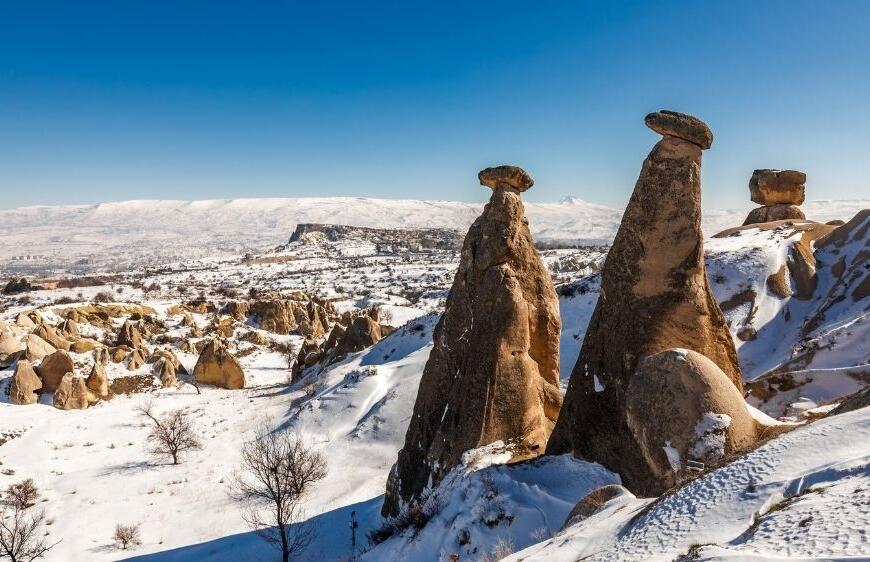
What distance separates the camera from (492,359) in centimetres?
1211

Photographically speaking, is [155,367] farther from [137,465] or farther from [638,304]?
[638,304]

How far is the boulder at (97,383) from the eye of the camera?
33156 mm

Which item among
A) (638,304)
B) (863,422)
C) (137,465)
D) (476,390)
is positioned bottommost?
(137,465)

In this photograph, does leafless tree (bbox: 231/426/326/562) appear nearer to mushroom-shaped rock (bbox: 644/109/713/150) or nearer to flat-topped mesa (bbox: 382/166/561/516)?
flat-topped mesa (bbox: 382/166/561/516)

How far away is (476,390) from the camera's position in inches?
474

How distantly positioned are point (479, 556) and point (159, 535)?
14.8 meters

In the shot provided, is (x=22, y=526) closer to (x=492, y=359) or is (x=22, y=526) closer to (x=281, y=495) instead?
(x=281, y=495)

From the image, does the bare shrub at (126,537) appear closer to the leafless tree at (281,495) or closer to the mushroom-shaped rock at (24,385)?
the leafless tree at (281,495)

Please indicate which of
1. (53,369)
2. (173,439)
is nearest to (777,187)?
(173,439)

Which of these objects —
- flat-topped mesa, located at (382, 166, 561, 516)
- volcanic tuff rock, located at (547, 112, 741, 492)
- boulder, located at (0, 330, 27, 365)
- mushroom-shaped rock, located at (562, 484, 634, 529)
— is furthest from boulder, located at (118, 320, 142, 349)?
mushroom-shaped rock, located at (562, 484, 634, 529)

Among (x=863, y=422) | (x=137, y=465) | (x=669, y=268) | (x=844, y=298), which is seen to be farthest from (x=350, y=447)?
(x=844, y=298)

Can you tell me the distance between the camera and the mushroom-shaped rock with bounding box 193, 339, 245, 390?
38.0 meters

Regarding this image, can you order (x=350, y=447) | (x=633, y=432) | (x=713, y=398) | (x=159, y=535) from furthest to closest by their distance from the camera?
(x=350, y=447)
(x=159, y=535)
(x=633, y=432)
(x=713, y=398)

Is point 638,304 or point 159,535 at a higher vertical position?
point 638,304
